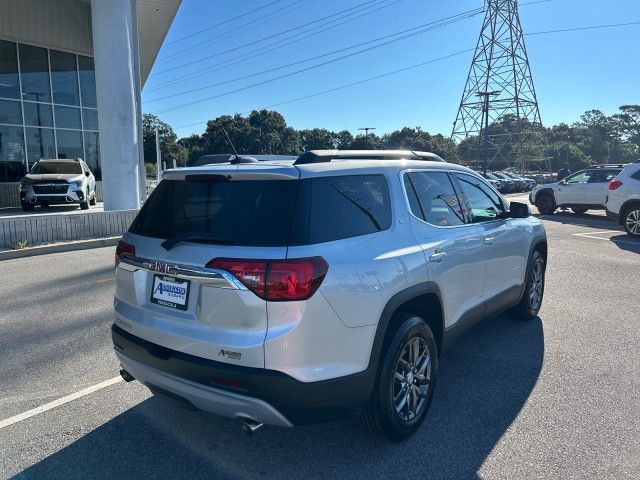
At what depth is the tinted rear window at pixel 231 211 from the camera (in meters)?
2.65

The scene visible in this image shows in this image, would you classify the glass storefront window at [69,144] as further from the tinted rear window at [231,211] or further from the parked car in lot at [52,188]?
the tinted rear window at [231,211]

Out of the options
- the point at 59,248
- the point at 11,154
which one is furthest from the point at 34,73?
the point at 59,248

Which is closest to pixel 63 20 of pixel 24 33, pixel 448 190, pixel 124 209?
pixel 24 33

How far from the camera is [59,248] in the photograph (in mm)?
10164

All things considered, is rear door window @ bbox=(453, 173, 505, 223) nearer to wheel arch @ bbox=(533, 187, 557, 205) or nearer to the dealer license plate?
the dealer license plate

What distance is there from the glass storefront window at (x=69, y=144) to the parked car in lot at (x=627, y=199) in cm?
1979

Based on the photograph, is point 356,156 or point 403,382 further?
point 356,156

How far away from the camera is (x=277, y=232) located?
2617mm

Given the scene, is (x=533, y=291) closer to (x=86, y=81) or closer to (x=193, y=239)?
(x=193, y=239)

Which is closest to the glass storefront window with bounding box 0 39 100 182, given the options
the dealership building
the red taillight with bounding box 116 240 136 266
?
the dealership building

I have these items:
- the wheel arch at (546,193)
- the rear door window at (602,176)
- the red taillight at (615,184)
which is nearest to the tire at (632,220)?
the red taillight at (615,184)

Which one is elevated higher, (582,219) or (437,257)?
(437,257)

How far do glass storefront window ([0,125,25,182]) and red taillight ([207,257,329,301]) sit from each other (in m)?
20.0

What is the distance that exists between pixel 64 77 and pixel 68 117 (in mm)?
1600
